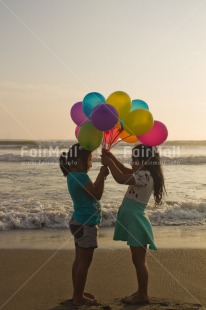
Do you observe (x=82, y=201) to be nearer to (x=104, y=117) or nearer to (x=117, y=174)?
(x=117, y=174)

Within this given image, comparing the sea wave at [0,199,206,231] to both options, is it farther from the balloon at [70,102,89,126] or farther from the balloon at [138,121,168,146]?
the balloon at [138,121,168,146]

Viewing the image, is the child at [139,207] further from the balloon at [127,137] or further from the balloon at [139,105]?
the balloon at [139,105]

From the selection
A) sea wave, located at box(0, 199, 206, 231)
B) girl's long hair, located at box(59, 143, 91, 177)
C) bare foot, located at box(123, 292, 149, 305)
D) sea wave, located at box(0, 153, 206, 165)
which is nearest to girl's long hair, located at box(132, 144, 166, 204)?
girl's long hair, located at box(59, 143, 91, 177)

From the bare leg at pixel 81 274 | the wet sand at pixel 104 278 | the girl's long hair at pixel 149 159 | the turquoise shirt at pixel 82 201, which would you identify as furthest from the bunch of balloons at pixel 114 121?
the wet sand at pixel 104 278

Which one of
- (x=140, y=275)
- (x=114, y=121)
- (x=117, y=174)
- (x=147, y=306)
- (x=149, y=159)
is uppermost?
(x=114, y=121)

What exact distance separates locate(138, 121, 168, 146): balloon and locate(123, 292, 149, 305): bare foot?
1.34m

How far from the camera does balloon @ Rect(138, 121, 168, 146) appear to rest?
4.14 m

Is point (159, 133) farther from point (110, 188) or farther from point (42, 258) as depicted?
point (110, 188)

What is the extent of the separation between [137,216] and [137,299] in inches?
28.1

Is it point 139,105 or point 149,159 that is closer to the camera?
point 149,159

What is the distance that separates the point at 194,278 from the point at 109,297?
1052 millimetres

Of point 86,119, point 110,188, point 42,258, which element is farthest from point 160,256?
point 110,188

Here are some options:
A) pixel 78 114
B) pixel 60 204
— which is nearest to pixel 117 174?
pixel 78 114

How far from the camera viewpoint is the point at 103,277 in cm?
480
